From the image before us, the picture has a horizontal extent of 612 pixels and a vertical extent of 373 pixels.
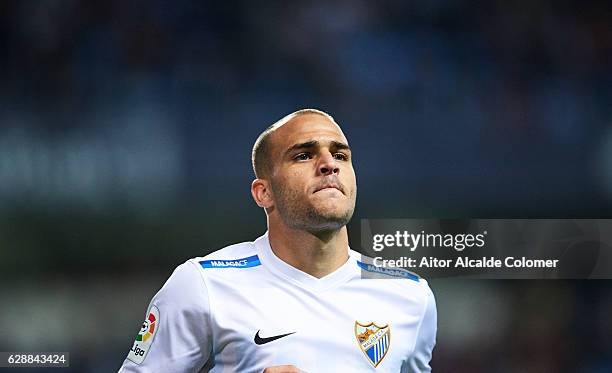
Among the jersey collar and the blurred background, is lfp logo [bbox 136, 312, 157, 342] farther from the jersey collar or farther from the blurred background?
the blurred background

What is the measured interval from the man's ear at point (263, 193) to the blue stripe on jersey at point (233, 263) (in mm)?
196

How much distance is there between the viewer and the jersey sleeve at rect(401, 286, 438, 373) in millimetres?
2689

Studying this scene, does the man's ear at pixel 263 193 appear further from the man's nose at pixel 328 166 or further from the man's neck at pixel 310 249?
the man's nose at pixel 328 166

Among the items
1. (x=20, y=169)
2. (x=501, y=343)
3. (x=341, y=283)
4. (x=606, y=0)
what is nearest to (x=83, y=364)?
(x=20, y=169)

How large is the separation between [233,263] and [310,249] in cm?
29

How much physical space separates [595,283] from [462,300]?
75cm

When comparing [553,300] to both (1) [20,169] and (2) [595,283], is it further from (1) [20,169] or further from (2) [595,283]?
(1) [20,169]

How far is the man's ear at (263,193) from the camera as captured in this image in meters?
2.71

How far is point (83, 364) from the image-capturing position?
12.6 feet

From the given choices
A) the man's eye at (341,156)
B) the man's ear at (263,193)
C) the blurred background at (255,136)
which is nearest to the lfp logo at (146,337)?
the man's ear at (263,193)

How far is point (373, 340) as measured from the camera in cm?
259

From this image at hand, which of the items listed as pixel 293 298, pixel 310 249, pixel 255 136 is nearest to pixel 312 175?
pixel 310 249

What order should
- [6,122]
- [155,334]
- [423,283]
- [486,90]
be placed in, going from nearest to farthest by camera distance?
1. [155,334]
2. [423,283]
3. [6,122]
4. [486,90]

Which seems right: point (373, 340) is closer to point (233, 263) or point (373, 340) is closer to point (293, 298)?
point (293, 298)
